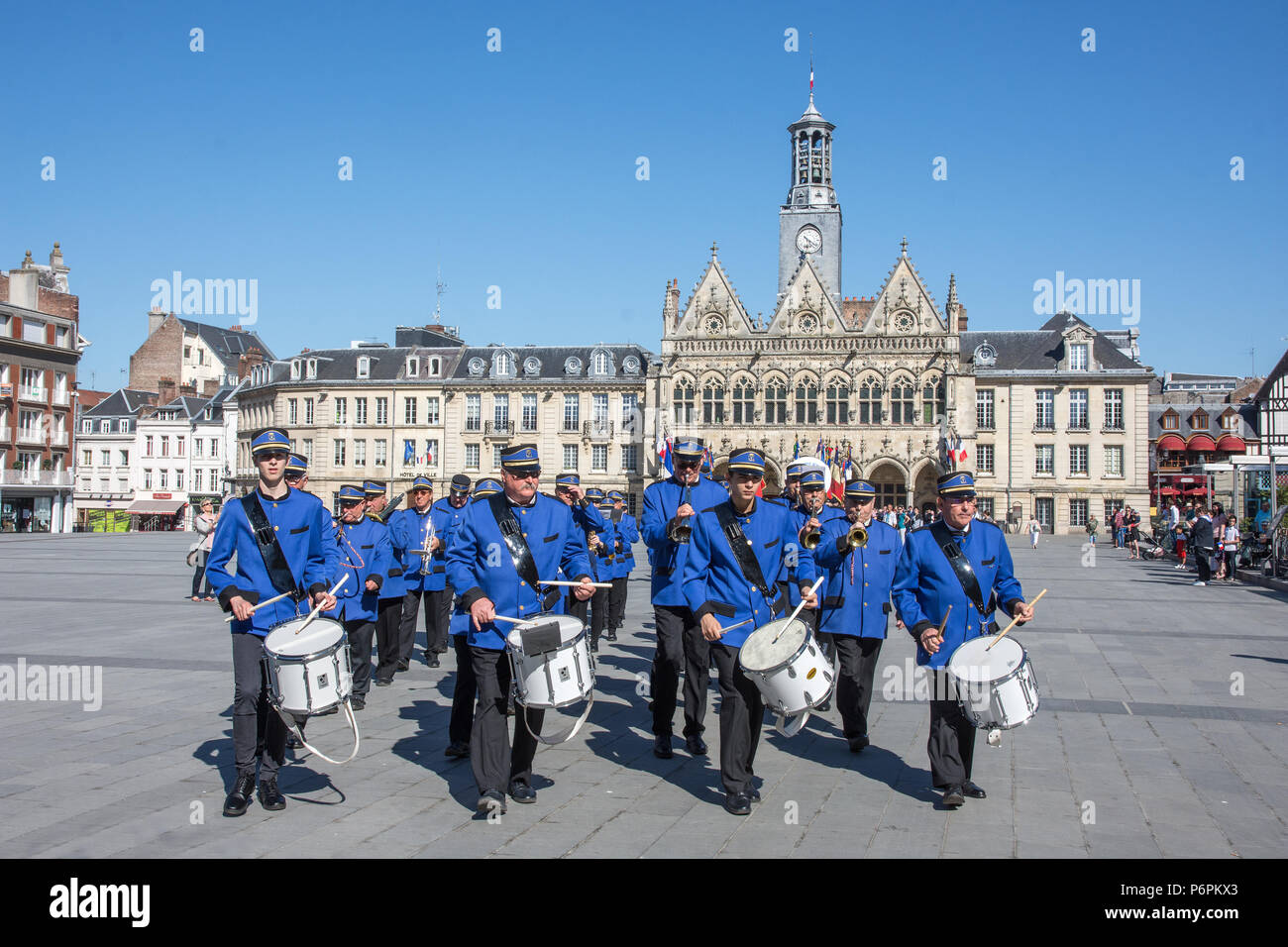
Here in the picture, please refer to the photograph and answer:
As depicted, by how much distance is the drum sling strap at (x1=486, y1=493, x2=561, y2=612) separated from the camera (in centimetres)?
677

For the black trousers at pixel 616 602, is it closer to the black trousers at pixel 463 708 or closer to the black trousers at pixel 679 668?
the black trousers at pixel 679 668

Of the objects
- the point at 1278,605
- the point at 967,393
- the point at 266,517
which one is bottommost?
the point at 1278,605

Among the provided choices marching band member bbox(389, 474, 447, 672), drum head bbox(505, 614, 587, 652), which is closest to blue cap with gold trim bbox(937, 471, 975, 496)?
drum head bbox(505, 614, 587, 652)

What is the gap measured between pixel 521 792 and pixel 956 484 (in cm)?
354

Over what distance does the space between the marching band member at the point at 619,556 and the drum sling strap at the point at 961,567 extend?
813cm

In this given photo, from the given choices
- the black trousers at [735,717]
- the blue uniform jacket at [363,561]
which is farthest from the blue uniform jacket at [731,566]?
the blue uniform jacket at [363,561]

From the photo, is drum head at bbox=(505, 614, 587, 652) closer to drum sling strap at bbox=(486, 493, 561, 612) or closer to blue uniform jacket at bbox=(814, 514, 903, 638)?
drum sling strap at bbox=(486, 493, 561, 612)

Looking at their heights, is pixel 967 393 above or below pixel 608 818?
above

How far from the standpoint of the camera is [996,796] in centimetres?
711

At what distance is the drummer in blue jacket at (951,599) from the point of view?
271 inches
